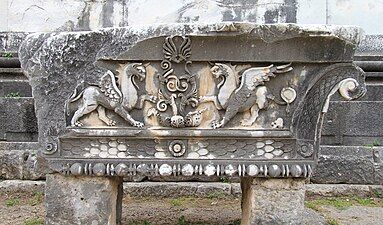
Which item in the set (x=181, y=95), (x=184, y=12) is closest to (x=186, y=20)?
(x=184, y=12)

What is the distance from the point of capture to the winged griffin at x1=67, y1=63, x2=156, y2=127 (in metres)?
3.77

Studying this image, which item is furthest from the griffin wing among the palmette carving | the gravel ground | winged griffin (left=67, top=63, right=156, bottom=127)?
the gravel ground

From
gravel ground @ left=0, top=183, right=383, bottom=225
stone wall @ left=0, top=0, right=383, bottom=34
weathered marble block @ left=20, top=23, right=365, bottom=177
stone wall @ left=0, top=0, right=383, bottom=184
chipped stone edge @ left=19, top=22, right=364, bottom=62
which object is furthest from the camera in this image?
stone wall @ left=0, top=0, right=383, bottom=34

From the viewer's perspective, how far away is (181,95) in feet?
12.4

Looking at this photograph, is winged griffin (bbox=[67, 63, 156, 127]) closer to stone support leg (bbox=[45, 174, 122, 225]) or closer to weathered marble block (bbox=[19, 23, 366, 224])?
weathered marble block (bbox=[19, 23, 366, 224])

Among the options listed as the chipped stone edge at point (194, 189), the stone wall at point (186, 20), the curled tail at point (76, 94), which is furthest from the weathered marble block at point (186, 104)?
the stone wall at point (186, 20)

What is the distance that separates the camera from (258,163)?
381cm

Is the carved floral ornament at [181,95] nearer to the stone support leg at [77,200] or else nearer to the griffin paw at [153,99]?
the griffin paw at [153,99]

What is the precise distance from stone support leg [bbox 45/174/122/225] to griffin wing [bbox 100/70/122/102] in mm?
617

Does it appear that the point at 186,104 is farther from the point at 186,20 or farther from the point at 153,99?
the point at 186,20

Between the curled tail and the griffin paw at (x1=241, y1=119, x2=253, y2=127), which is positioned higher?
the curled tail

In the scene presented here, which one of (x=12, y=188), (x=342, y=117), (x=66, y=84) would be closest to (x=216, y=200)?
(x=342, y=117)

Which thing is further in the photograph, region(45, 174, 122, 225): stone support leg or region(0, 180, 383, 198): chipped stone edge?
region(0, 180, 383, 198): chipped stone edge

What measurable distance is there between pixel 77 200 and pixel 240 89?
144 cm
